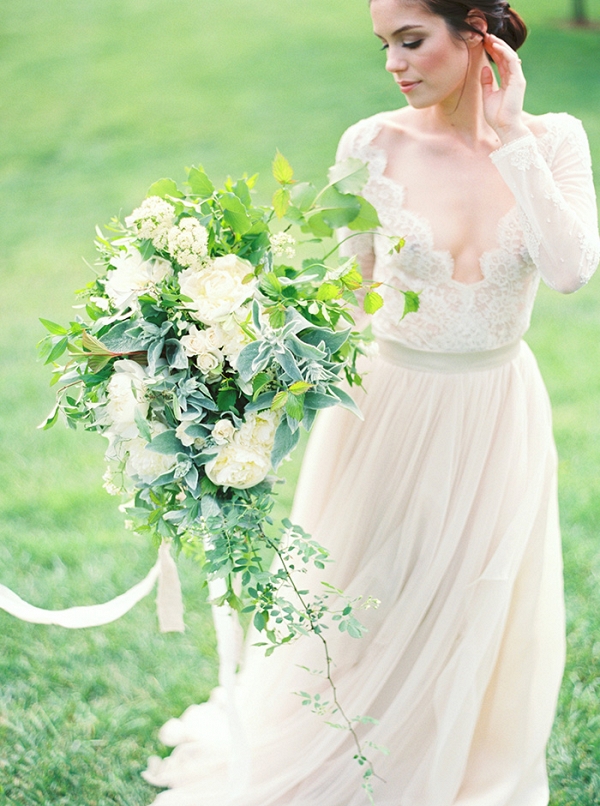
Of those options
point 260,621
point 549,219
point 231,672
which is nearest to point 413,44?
point 549,219

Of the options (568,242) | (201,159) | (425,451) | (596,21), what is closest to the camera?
(568,242)

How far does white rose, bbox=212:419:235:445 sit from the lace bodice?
0.50 m

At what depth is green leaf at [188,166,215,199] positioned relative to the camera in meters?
1.81

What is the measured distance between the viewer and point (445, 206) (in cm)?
209

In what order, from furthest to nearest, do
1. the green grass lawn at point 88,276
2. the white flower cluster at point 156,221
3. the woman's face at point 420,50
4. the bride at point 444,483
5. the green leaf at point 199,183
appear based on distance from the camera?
A: 1. the green grass lawn at point 88,276
2. the bride at point 444,483
3. the woman's face at point 420,50
4. the green leaf at point 199,183
5. the white flower cluster at point 156,221

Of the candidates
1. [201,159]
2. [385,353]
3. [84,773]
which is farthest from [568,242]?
[201,159]

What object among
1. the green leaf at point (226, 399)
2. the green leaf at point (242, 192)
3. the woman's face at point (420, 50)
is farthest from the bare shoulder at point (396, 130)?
the green leaf at point (226, 399)

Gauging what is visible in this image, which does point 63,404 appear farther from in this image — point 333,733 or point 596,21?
point 596,21

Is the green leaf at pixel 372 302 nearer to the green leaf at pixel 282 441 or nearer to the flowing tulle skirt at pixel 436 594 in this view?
the green leaf at pixel 282 441

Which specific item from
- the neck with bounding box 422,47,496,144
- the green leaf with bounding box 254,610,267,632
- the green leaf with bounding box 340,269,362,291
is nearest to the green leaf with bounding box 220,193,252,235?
the green leaf with bounding box 340,269,362,291

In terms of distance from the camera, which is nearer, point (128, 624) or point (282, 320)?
point (282, 320)

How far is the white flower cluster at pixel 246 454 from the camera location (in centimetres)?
165

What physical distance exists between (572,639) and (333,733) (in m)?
1.05

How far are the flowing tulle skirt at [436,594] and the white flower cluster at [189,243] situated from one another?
2.38 ft
